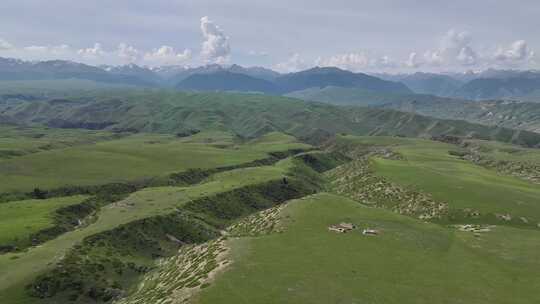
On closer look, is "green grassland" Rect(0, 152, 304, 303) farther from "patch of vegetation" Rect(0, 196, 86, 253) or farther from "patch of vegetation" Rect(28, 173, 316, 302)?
"patch of vegetation" Rect(0, 196, 86, 253)

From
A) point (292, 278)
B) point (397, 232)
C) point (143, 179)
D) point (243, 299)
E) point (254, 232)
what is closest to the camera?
point (243, 299)

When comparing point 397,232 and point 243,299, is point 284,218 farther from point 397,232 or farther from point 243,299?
point 243,299

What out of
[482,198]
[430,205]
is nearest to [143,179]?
[430,205]

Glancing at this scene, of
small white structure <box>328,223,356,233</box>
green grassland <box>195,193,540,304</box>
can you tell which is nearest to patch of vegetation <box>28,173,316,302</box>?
green grassland <box>195,193,540,304</box>

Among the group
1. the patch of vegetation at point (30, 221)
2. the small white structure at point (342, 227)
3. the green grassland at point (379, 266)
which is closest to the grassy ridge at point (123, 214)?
the patch of vegetation at point (30, 221)

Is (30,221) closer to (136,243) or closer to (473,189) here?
(136,243)

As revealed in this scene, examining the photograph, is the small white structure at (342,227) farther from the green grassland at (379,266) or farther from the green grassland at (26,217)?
the green grassland at (26,217)
